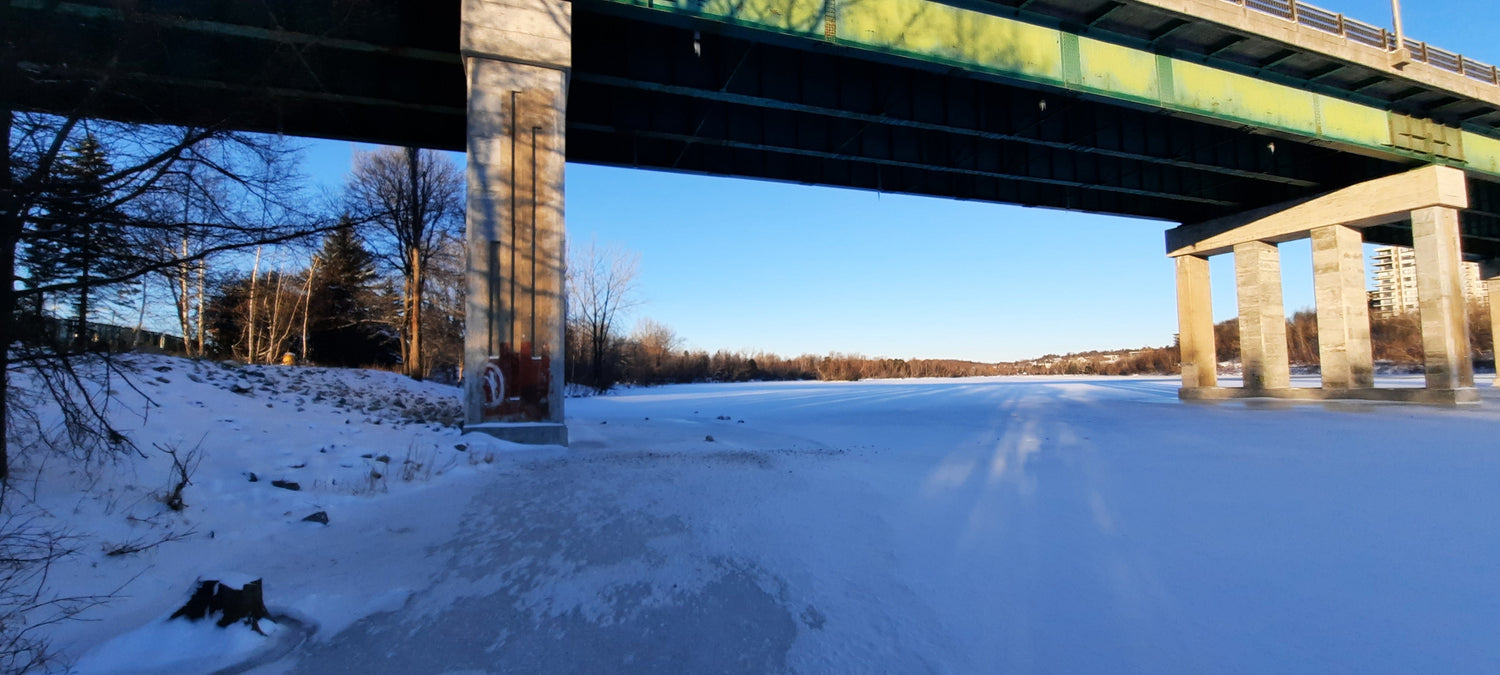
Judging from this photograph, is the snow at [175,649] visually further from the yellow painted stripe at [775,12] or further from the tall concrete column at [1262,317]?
the tall concrete column at [1262,317]

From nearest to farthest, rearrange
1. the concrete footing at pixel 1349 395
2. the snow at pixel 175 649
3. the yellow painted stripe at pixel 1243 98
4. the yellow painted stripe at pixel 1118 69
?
the snow at pixel 175 649 → the yellow painted stripe at pixel 1118 69 → the yellow painted stripe at pixel 1243 98 → the concrete footing at pixel 1349 395

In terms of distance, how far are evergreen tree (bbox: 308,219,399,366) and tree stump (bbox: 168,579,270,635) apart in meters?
26.0

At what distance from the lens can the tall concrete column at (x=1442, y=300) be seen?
800 inches

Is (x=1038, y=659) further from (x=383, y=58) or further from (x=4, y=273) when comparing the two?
(x=383, y=58)

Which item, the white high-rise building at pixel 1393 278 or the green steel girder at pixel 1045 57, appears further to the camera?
the white high-rise building at pixel 1393 278

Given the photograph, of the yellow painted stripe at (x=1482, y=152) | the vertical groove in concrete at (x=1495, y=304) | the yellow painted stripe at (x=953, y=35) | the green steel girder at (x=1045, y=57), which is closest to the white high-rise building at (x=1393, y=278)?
the vertical groove in concrete at (x=1495, y=304)

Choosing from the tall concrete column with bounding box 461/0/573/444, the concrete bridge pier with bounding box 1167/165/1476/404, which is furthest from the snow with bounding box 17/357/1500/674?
the concrete bridge pier with bounding box 1167/165/1476/404

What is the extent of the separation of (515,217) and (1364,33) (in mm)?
24165

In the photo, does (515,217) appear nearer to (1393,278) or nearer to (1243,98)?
(1243,98)

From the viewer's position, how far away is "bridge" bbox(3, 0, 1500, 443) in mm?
9531

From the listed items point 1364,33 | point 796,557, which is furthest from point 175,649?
point 1364,33

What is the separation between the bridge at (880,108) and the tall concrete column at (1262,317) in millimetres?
91

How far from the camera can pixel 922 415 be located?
1966 cm

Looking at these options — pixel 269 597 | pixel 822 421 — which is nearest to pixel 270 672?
pixel 269 597
